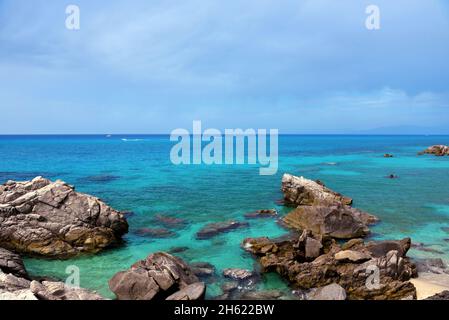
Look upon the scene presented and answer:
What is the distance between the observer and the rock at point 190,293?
1382cm

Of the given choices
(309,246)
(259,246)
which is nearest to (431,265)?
(309,246)

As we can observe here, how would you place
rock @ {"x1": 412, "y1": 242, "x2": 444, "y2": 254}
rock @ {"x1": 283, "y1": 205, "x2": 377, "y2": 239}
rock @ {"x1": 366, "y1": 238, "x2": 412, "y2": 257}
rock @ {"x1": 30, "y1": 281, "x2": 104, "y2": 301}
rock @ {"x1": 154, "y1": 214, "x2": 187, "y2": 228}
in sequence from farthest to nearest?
rock @ {"x1": 154, "y1": 214, "x2": 187, "y2": 228} → rock @ {"x1": 283, "y1": 205, "x2": 377, "y2": 239} → rock @ {"x1": 412, "y1": 242, "x2": 444, "y2": 254} → rock @ {"x1": 366, "y1": 238, "x2": 412, "y2": 257} → rock @ {"x1": 30, "y1": 281, "x2": 104, "y2": 301}

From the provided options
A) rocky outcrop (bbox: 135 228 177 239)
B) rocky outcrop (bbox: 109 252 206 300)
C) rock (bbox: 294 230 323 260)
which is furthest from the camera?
rocky outcrop (bbox: 135 228 177 239)

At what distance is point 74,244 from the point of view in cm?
2216

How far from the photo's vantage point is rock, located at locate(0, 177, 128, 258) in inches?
858

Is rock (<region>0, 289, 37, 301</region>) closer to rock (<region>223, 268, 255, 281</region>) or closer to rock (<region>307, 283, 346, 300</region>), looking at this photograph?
rock (<region>223, 268, 255, 281</region>)

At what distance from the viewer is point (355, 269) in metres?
16.6

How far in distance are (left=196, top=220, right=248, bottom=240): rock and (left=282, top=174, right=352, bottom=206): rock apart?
904cm

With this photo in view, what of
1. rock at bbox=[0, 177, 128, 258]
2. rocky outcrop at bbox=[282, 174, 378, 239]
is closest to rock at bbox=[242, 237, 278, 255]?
rocky outcrop at bbox=[282, 174, 378, 239]

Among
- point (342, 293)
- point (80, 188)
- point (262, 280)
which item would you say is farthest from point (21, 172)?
point (342, 293)

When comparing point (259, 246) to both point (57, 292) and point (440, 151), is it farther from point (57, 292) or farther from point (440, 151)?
point (440, 151)

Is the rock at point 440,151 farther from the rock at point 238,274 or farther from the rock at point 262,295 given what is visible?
the rock at point 262,295

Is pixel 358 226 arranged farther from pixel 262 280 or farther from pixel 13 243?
pixel 13 243

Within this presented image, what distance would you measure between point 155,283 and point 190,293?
1939 millimetres
